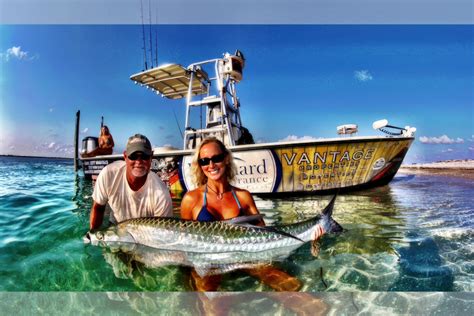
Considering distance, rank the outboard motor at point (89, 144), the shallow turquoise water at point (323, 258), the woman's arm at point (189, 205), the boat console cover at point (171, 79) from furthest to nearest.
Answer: the outboard motor at point (89, 144)
the boat console cover at point (171, 79)
the woman's arm at point (189, 205)
the shallow turquoise water at point (323, 258)

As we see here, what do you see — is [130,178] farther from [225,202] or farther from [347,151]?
[347,151]

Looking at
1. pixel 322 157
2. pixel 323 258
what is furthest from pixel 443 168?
pixel 323 258

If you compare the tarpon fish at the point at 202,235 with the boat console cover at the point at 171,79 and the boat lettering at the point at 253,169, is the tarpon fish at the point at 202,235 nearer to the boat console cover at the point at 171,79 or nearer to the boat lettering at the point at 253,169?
the boat lettering at the point at 253,169

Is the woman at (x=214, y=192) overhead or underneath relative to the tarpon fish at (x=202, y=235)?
overhead

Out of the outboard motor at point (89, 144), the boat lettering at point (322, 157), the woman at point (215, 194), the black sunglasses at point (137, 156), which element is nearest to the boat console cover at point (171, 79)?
the outboard motor at point (89, 144)

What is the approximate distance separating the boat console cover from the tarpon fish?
628 cm

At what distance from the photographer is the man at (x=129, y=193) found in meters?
2.79

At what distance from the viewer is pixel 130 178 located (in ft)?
9.34

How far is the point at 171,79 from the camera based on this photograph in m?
8.86

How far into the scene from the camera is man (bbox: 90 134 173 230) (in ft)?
9.16

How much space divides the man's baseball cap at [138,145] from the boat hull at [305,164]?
11.1 feet

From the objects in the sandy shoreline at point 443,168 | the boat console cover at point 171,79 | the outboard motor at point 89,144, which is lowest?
the sandy shoreline at point 443,168

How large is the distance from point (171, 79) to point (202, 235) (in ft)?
Result: 23.5

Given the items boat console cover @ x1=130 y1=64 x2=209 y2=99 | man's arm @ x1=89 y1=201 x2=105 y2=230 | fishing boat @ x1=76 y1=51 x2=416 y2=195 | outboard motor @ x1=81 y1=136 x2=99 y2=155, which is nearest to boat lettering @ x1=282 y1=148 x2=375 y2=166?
fishing boat @ x1=76 y1=51 x2=416 y2=195
